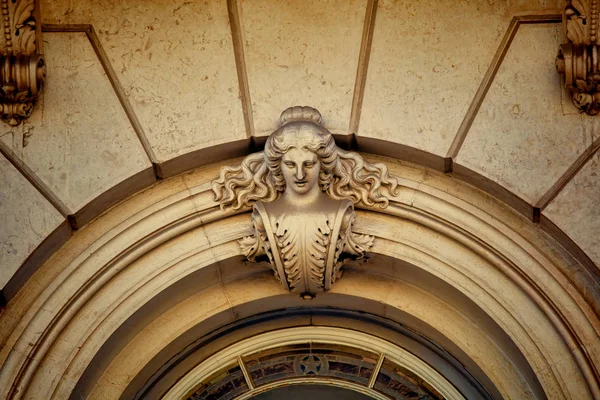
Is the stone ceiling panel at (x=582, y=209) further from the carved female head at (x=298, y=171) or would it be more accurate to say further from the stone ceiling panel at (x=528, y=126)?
the carved female head at (x=298, y=171)

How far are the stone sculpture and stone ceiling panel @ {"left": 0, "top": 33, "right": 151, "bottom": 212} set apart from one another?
1.96 feet

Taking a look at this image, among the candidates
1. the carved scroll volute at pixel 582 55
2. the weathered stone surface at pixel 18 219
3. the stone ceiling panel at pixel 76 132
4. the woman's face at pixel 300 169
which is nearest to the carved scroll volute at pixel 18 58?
the stone ceiling panel at pixel 76 132

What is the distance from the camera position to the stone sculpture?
25.5 ft

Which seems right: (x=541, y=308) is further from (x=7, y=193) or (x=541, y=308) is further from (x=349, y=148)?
(x=7, y=193)

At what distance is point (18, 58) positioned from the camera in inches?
308

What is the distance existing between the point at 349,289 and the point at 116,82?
181 cm

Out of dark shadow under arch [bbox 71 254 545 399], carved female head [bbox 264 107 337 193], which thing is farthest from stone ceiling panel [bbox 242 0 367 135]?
dark shadow under arch [bbox 71 254 545 399]

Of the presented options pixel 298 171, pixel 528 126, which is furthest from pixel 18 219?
pixel 528 126

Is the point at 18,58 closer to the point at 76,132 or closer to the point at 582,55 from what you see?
the point at 76,132

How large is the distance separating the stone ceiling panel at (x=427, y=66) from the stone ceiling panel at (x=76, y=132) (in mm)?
1354

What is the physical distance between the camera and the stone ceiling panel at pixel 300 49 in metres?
8.03

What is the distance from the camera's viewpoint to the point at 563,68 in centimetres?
778

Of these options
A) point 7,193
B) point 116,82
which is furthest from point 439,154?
point 7,193

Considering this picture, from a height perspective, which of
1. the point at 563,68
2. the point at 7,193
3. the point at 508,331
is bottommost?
the point at 508,331
